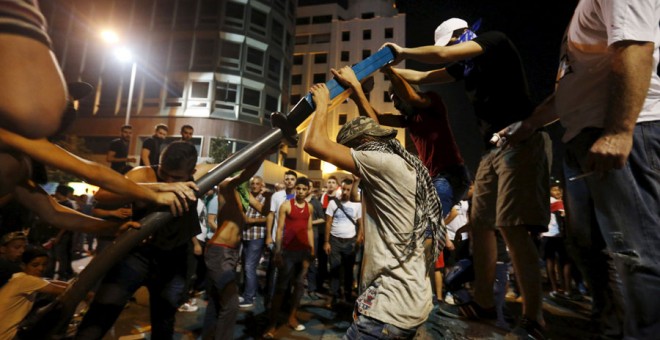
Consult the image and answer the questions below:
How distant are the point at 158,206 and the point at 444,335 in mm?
3478

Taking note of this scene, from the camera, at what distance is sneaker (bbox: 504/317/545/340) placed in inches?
88.5

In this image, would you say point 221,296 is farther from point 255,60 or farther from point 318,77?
point 318,77

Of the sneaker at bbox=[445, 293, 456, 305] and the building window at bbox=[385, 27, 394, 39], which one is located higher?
the building window at bbox=[385, 27, 394, 39]

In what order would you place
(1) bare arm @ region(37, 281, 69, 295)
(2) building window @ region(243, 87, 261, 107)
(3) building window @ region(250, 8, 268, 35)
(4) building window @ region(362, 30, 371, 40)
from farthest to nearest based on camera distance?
1. (4) building window @ region(362, 30, 371, 40)
2. (3) building window @ region(250, 8, 268, 35)
3. (2) building window @ region(243, 87, 261, 107)
4. (1) bare arm @ region(37, 281, 69, 295)

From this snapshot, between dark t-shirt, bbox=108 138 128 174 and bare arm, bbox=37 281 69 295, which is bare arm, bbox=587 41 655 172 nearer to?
bare arm, bbox=37 281 69 295

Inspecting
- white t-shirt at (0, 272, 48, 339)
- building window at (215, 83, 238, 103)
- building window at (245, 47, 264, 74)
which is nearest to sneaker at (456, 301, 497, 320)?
white t-shirt at (0, 272, 48, 339)

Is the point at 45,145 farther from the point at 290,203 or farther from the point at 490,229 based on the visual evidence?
the point at 290,203

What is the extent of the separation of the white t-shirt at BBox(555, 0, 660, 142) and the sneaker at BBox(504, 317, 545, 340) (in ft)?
4.70

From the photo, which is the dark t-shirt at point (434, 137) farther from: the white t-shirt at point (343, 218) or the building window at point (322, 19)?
the building window at point (322, 19)

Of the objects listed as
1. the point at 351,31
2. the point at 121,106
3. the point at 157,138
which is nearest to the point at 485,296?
the point at 157,138

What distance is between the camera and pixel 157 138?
22.2 feet

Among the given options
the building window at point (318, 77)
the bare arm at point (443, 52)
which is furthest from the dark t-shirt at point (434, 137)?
the building window at point (318, 77)

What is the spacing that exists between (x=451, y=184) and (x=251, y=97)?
27054 mm

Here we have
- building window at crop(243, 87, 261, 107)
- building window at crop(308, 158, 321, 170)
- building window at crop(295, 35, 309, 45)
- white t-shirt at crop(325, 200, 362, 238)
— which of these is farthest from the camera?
building window at crop(295, 35, 309, 45)
